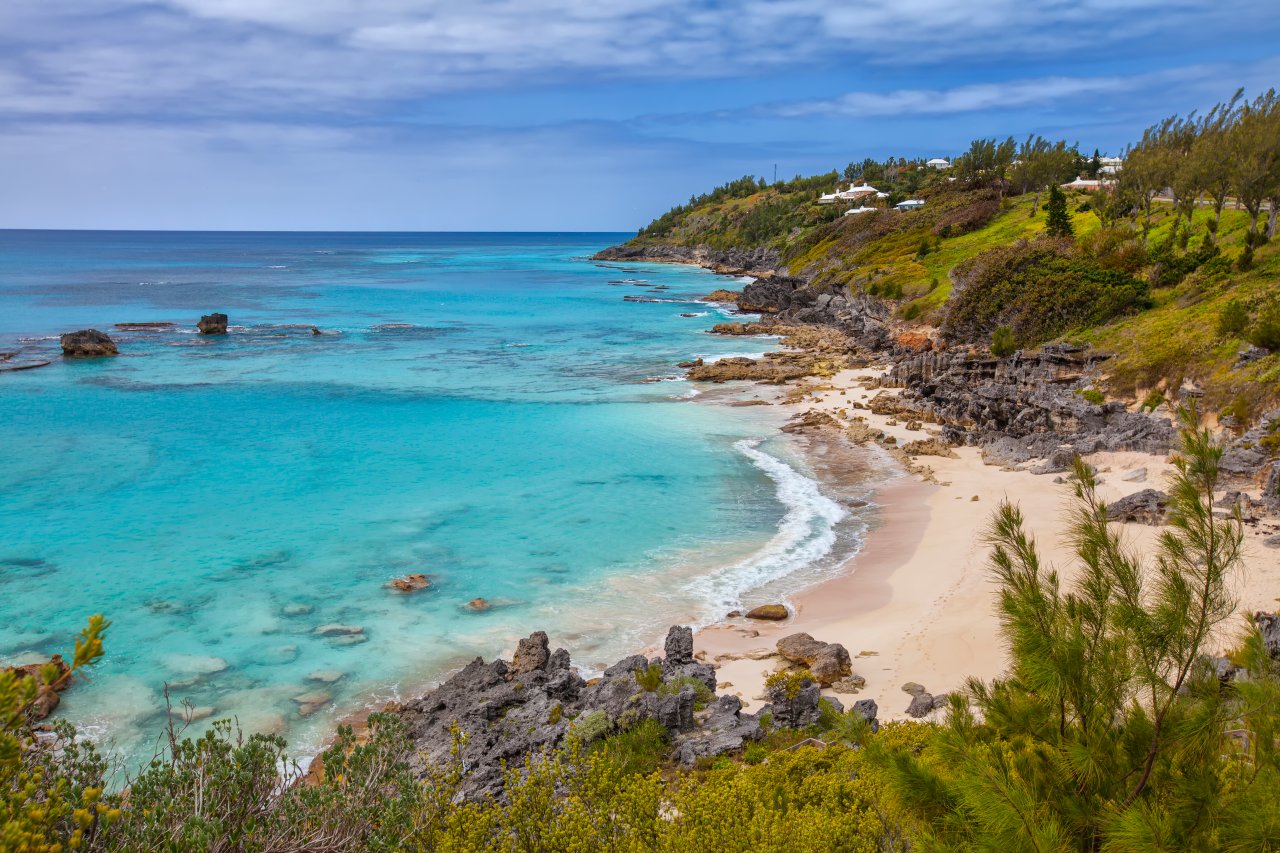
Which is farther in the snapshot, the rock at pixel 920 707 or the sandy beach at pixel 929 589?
the sandy beach at pixel 929 589

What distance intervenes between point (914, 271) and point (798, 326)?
12.2 m

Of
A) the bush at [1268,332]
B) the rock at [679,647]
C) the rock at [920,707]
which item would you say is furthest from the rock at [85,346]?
the bush at [1268,332]

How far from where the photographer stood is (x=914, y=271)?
6912 cm

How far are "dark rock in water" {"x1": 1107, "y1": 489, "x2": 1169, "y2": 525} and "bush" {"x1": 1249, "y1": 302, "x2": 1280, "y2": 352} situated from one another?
10754 millimetres

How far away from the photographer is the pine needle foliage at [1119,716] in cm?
583

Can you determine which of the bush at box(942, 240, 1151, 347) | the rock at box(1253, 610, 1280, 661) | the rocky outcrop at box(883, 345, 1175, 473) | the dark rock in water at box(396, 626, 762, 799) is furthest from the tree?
the dark rock in water at box(396, 626, 762, 799)

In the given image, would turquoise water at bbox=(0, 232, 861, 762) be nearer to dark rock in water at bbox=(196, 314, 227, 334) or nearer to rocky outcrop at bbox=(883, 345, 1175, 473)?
rocky outcrop at bbox=(883, 345, 1175, 473)

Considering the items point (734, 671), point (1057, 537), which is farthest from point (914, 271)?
point (734, 671)

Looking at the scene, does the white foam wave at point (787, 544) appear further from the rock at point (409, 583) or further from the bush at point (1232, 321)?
the bush at point (1232, 321)

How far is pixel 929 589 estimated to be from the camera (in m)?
22.6

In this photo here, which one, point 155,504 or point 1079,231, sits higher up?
point 1079,231

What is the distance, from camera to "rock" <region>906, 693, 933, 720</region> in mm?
15430

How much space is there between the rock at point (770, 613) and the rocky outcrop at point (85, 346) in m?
61.1

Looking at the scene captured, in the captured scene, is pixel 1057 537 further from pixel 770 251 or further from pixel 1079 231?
pixel 770 251
